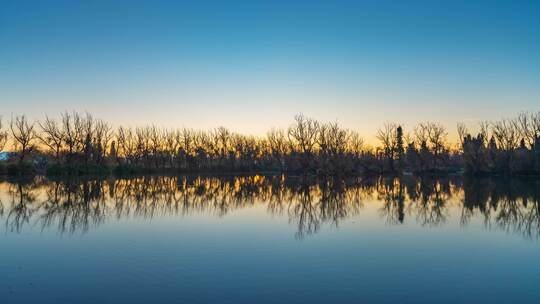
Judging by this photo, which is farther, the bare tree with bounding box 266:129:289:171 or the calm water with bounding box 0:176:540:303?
the bare tree with bounding box 266:129:289:171

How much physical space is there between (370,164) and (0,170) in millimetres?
43628

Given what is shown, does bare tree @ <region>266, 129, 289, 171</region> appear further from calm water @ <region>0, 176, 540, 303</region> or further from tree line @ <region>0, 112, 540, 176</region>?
calm water @ <region>0, 176, 540, 303</region>

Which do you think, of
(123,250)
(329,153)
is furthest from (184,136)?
(123,250)

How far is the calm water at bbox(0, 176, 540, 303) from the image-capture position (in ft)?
18.4

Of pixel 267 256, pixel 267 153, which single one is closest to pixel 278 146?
pixel 267 153

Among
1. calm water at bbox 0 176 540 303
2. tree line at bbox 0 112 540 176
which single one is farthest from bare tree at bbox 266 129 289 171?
calm water at bbox 0 176 540 303

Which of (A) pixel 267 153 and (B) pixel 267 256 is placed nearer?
(B) pixel 267 256

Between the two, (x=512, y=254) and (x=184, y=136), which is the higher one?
(x=184, y=136)

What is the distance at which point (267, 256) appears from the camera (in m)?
7.81

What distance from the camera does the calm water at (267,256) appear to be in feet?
18.4

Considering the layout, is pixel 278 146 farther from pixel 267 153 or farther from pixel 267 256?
pixel 267 256

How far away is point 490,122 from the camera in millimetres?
53938

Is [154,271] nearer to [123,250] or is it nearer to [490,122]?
[123,250]

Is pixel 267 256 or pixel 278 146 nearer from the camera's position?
pixel 267 256
